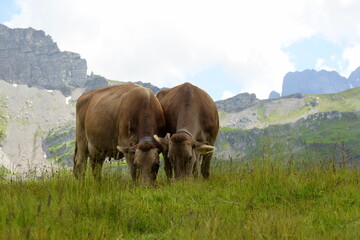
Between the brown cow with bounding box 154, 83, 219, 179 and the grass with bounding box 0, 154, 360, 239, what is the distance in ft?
3.81

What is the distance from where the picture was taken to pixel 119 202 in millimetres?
4984

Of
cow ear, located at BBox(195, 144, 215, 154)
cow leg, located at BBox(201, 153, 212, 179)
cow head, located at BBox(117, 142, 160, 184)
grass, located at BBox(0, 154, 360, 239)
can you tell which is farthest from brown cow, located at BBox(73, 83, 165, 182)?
cow leg, located at BBox(201, 153, 212, 179)

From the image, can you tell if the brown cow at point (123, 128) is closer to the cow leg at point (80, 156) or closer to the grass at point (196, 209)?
the cow leg at point (80, 156)

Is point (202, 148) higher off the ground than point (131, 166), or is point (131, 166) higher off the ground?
point (202, 148)

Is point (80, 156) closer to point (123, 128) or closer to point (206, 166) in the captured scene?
point (123, 128)

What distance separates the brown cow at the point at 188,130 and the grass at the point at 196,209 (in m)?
1.16

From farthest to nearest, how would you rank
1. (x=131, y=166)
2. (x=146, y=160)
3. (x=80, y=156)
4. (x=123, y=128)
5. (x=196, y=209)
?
(x=80, y=156) → (x=123, y=128) → (x=131, y=166) → (x=146, y=160) → (x=196, y=209)

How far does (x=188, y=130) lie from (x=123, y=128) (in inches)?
74.8

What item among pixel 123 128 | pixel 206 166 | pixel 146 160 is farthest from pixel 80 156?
pixel 146 160

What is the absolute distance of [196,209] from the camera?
5.33 meters

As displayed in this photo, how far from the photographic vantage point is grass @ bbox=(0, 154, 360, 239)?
3.79 metres

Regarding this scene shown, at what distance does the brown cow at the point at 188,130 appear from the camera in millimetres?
8608

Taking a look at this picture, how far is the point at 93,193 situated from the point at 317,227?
3.46 m

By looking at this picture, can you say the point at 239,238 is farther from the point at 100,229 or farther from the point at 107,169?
the point at 107,169
